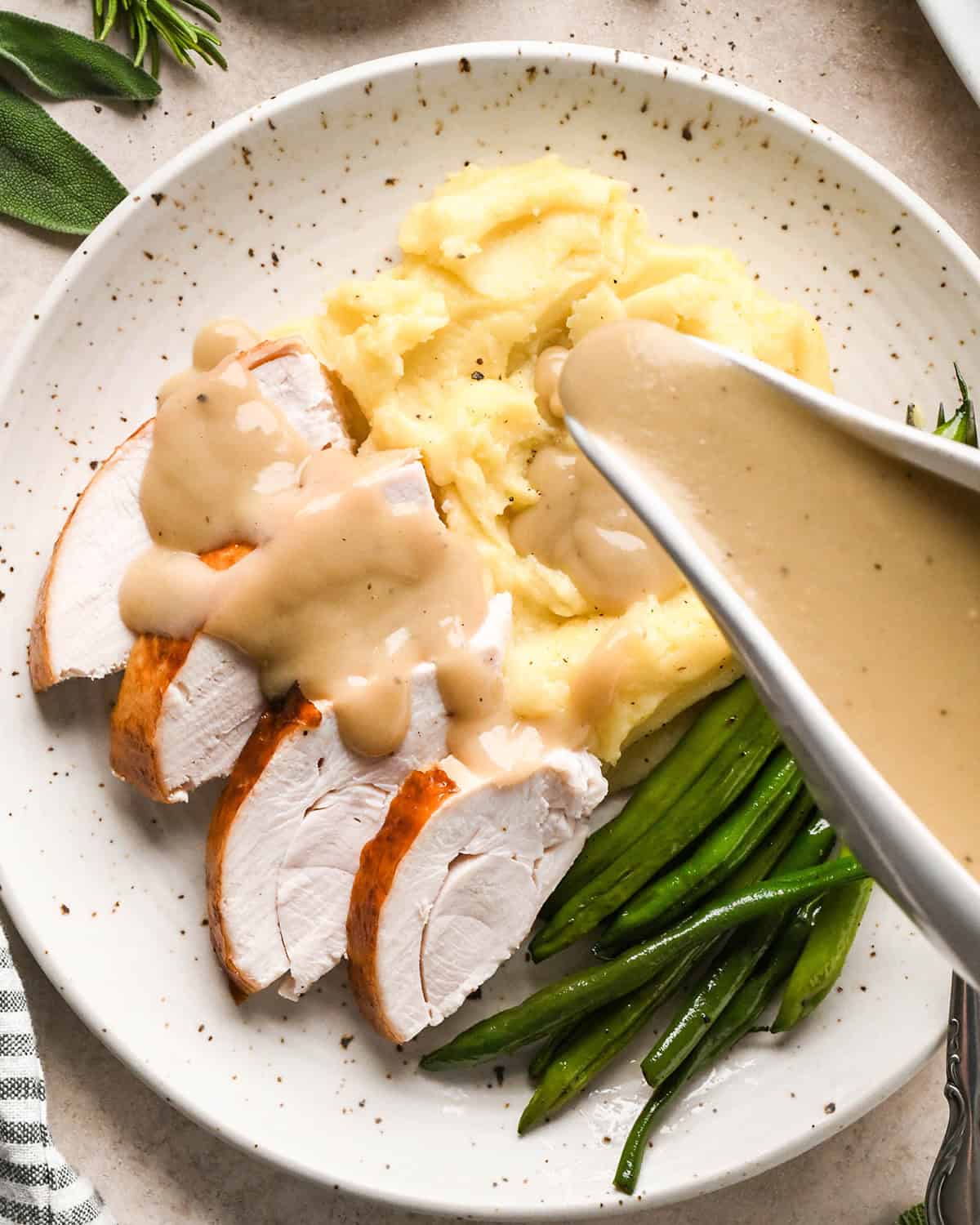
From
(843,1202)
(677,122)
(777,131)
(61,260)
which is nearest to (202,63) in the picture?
(61,260)

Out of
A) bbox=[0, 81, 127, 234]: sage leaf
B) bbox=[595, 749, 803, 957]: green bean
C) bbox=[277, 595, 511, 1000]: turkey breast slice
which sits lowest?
bbox=[595, 749, 803, 957]: green bean

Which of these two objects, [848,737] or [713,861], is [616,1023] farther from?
[848,737]

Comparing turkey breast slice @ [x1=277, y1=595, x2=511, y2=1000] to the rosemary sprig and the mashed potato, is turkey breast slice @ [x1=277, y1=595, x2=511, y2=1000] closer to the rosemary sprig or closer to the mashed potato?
the mashed potato

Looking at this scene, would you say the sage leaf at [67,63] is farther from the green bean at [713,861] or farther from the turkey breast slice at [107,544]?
the green bean at [713,861]

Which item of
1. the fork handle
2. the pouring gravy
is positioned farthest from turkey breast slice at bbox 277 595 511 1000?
the fork handle

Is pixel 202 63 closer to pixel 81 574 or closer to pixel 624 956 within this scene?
pixel 81 574

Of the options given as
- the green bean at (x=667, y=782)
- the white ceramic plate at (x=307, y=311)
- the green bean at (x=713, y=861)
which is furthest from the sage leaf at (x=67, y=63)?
the green bean at (x=713, y=861)

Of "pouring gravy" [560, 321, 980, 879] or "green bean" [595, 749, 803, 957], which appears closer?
"pouring gravy" [560, 321, 980, 879]
